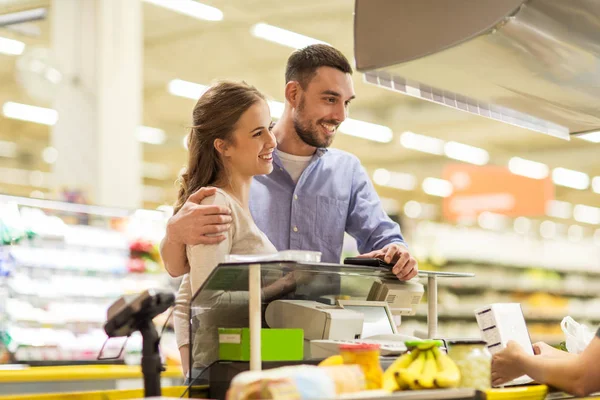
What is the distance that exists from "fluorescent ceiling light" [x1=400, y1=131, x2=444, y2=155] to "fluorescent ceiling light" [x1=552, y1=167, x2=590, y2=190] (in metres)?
3.86

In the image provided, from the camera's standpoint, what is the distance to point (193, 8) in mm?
9203

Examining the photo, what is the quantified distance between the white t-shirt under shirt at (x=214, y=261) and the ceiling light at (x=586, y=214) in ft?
71.3

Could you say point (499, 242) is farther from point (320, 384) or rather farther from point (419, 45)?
point (320, 384)

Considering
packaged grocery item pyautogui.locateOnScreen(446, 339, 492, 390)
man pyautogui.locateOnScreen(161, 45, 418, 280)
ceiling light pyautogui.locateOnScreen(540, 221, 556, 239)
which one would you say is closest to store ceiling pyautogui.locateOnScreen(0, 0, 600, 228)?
ceiling light pyautogui.locateOnScreen(540, 221, 556, 239)

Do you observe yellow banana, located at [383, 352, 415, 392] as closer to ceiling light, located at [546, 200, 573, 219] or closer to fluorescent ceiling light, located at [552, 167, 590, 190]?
fluorescent ceiling light, located at [552, 167, 590, 190]

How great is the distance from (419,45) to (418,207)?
2279 centimetres

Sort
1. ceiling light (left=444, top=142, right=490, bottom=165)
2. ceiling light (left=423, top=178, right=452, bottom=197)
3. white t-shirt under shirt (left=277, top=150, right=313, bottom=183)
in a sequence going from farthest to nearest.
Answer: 1. ceiling light (left=423, top=178, right=452, bottom=197)
2. ceiling light (left=444, top=142, right=490, bottom=165)
3. white t-shirt under shirt (left=277, top=150, right=313, bottom=183)

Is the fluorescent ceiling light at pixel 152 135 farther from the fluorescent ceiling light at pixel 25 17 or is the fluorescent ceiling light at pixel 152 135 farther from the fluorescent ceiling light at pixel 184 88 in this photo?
the fluorescent ceiling light at pixel 25 17

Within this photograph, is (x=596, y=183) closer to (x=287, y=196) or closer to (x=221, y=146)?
(x=287, y=196)

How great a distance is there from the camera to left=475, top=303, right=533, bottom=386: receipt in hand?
2.79m

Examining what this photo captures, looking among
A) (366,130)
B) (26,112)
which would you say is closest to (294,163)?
(26,112)

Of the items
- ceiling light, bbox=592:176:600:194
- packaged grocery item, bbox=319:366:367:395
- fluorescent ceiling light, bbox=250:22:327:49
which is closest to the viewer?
packaged grocery item, bbox=319:366:367:395

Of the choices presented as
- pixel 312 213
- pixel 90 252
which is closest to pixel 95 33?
pixel 90 252

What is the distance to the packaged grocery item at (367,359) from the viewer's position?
2025 mm
